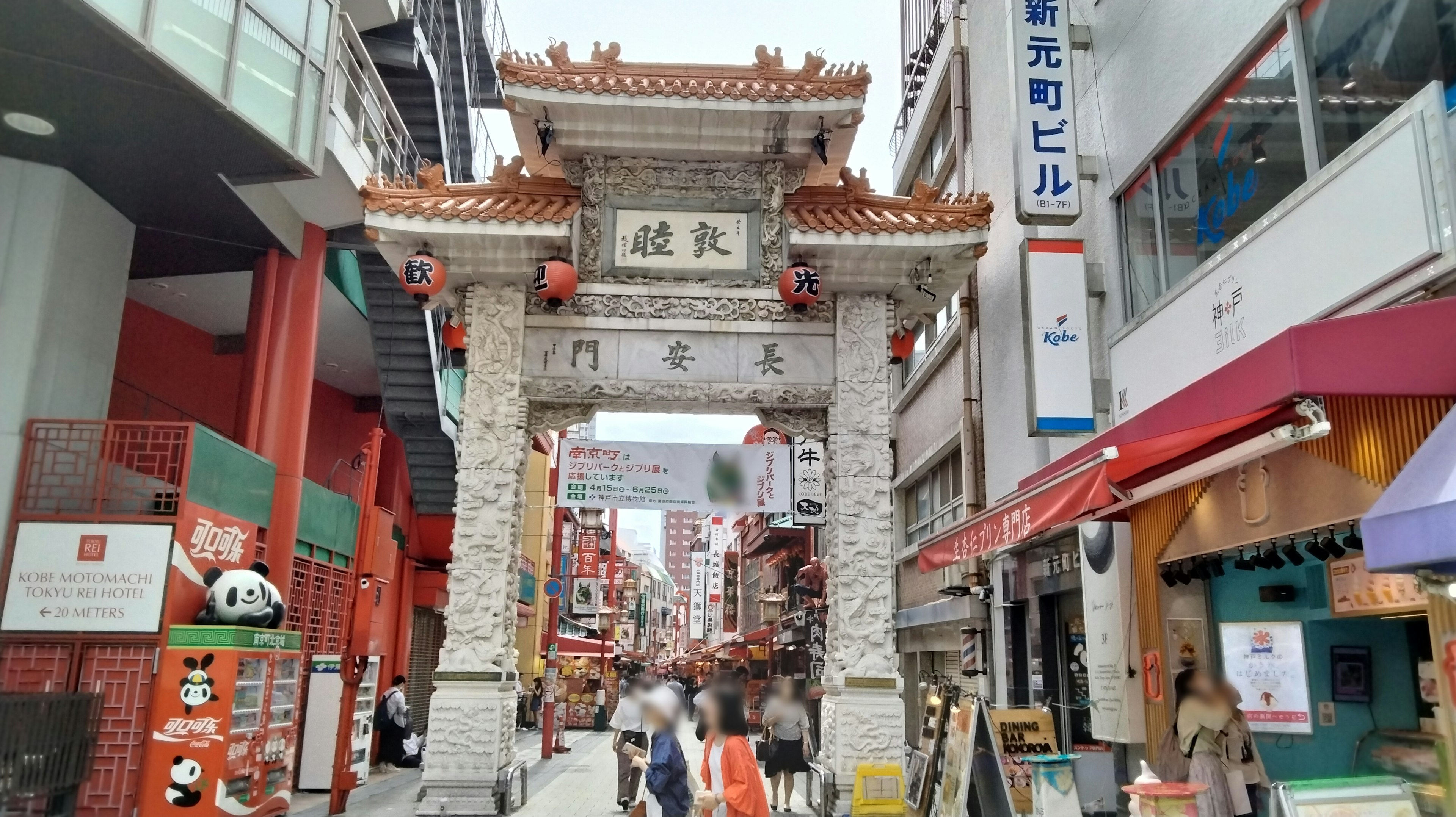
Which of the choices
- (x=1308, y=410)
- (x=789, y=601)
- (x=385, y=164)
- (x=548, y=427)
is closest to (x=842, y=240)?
(x=548, y=427)

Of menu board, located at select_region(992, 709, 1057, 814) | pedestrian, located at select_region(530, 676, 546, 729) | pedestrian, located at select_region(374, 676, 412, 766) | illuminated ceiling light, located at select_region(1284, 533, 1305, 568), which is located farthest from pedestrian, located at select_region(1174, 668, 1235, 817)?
pedestrian, located at select_region(530, 676, 546, 729)

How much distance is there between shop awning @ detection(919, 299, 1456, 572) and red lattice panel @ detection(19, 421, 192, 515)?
928 cm

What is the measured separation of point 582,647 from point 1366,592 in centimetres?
3073

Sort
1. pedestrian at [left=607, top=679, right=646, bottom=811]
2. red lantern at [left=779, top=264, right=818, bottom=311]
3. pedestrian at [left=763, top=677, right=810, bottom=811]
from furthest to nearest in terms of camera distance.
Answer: pedestrian at [left=763, top=677, right=810, bottom=811] → pedestrian at [left=607, top=679, right=646, bottom=811] → red lantern at [left=779, top=264, right=818, bottom=311]

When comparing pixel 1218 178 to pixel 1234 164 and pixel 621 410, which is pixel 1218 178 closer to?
pixel 1234 164

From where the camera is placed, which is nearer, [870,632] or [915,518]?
[870,632]

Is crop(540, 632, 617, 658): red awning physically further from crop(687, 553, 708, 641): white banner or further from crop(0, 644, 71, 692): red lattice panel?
crop(687, 553, 708, 641): white banner

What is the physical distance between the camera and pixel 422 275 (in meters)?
11.4

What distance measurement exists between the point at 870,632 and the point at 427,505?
1317cm

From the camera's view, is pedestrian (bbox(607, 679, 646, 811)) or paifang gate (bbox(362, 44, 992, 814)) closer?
paifang gate (bbox(362, 44, 992, 814))

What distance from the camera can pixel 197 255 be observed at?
15289 millimetres

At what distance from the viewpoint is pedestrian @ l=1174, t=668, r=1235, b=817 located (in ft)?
23.8

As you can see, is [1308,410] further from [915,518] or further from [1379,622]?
[915,518]

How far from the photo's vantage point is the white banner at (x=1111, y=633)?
1011cm
